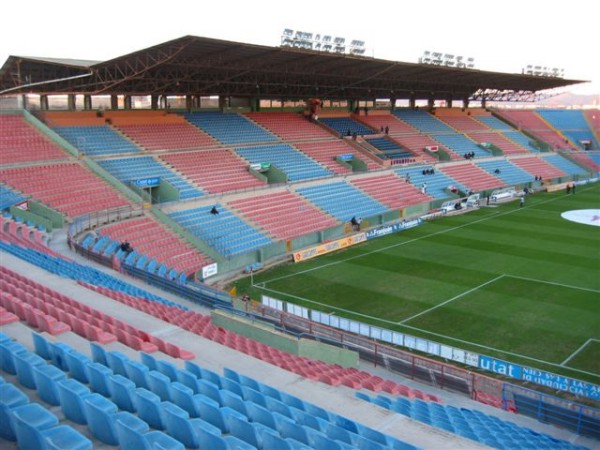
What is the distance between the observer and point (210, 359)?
1130 centimetres

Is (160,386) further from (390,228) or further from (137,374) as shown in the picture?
(390,228)

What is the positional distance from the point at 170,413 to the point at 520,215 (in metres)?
39.0

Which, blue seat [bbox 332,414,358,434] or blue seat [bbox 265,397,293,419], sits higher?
blue seat [bbox 265,397,293,419]

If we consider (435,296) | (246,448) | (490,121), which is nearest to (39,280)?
(246,448)

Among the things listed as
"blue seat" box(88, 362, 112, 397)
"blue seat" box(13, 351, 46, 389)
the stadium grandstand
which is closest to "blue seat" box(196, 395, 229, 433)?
the stadium grandstand

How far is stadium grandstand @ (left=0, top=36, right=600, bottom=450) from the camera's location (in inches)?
296

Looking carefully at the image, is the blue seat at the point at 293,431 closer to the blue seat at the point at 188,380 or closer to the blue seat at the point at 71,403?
the blue seat at the point at 188,380

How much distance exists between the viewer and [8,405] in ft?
18.1

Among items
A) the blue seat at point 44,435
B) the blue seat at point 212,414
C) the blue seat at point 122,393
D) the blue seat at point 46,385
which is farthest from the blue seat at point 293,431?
the blue seat at point 44,435

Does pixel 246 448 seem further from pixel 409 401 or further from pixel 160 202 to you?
pixel 160 202

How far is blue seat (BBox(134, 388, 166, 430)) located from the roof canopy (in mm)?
24288

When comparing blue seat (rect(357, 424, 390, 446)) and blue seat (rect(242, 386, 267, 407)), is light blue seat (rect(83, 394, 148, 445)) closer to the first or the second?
blue seat (rect(242, 386, 267, 407))

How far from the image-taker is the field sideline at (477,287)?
18.9 m

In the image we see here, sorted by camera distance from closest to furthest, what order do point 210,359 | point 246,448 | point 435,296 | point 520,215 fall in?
point 246,448 → point 210,359 → point 435,296 → point 520,215
